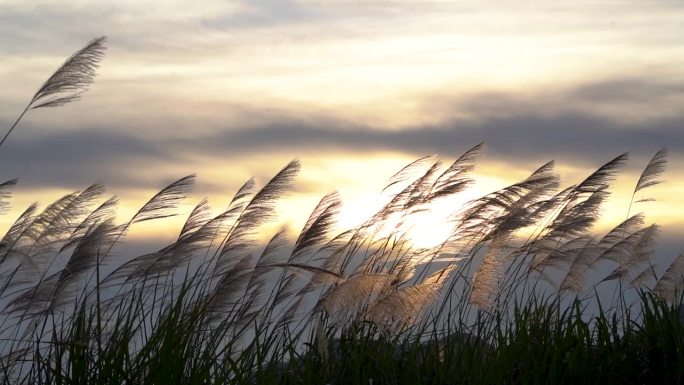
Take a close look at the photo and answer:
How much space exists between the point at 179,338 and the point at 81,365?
1.44 ft

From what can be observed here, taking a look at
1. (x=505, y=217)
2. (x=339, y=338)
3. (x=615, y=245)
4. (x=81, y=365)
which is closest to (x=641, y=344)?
(x=615, y=245)

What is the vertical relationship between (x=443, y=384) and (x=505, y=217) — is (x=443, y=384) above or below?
below

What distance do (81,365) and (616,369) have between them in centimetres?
305

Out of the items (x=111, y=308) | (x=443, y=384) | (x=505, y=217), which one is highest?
(x=505, y=217)

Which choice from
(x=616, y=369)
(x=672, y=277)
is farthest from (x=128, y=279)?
(x=672, y=277)

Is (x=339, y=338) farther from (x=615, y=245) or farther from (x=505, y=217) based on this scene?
(x=615, y=245)

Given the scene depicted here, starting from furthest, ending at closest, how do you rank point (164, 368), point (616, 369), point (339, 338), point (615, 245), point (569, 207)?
1. point (615, 245)
2. point (569, 207)
3. point (616, 369)
4. point (339, 338)
5. point (164, 368)

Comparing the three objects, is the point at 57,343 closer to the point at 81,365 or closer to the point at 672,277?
the point at 81,365

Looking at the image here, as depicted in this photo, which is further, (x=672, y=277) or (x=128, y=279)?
(x=672, y=277)

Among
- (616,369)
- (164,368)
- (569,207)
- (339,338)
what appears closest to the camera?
(164,368)

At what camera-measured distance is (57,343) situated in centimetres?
404

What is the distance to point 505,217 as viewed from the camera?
495cm

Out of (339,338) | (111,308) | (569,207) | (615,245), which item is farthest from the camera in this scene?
(615,245)

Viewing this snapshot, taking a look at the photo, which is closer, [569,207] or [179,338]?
[179,338]
